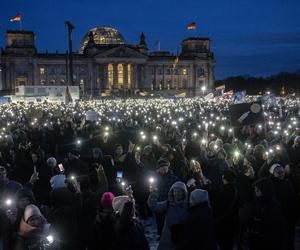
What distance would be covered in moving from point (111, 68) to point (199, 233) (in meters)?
104

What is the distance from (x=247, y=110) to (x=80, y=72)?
3643 inches

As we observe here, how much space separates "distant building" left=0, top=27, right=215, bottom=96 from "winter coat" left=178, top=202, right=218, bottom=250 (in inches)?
3536

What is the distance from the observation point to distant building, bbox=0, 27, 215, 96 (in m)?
99.8

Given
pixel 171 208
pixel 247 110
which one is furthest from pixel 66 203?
pixel 247 110

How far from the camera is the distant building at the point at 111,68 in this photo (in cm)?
9981

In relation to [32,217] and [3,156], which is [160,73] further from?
[32,217]

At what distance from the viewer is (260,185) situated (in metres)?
6.00

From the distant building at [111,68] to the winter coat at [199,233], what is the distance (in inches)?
3536

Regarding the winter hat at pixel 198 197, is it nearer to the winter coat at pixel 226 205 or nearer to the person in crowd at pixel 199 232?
the person in crowd at pixel 199 232

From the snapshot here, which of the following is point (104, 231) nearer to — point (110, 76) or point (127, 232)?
point (127, 232)

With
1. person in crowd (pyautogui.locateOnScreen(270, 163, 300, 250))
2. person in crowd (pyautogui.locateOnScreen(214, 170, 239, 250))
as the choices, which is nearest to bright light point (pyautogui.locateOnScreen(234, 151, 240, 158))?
person in crowd (pyautogui.locateOnScreen(270, 163, 300, 250))

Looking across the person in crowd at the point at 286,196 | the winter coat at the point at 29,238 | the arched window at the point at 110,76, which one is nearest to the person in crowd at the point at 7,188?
the winter coat at the point at 29,238

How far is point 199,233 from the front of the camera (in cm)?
516

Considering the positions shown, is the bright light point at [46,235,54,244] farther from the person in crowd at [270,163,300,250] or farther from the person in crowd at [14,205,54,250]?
the person in crowd at [270,163,300,250]
